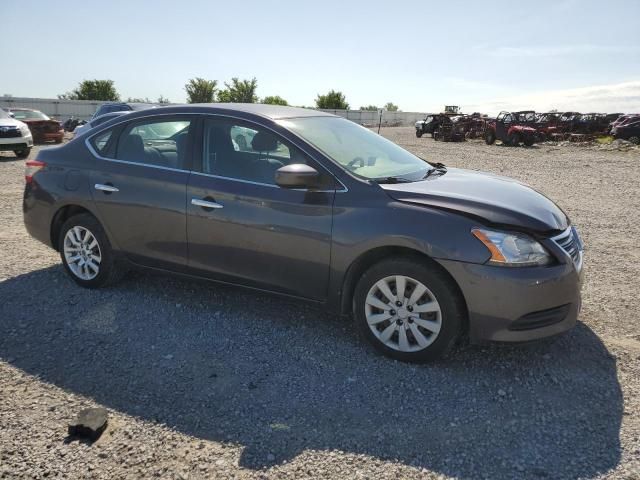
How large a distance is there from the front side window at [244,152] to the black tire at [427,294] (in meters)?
0.97

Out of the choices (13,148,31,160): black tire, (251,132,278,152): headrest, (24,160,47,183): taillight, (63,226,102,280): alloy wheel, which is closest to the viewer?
(251,132,278,152): headrest

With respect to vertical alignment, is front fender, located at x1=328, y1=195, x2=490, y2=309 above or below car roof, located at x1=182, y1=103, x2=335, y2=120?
below

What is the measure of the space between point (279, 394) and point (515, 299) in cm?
153

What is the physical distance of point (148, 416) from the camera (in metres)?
2.88

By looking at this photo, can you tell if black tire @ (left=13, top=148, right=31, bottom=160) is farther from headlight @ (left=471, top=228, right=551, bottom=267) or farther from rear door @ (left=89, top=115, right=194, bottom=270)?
headlight @ (left=471, top=228, right=551, bottom=267)

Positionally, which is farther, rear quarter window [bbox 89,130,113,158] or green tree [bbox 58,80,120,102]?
green tree [bbox 58,80,120,102]

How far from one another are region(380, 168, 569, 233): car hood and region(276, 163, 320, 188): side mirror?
480 millimetres

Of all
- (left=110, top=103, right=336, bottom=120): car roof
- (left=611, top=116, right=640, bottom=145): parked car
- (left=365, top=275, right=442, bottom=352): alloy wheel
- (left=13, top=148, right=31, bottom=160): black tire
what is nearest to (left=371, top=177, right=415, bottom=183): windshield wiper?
(left=365, top=275, right=442, bottom=352): alloy wheel

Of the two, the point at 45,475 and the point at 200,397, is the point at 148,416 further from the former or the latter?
the point at 45,475

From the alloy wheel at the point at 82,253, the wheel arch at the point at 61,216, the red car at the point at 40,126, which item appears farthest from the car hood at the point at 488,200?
the red car at the point at 40,126

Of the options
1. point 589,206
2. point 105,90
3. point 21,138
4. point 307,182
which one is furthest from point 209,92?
point 307,182

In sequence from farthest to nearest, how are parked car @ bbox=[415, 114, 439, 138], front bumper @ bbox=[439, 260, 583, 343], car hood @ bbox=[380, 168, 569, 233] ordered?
parked car @ bbox=[415, 114, 439, 138] < car hood @ bbox=[380, 168, 569, 233] < front bumper @ bbox=[439, 260, 583, 343]

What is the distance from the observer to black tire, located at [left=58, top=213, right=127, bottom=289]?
4539mm

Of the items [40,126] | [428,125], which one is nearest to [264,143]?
[40,126]
